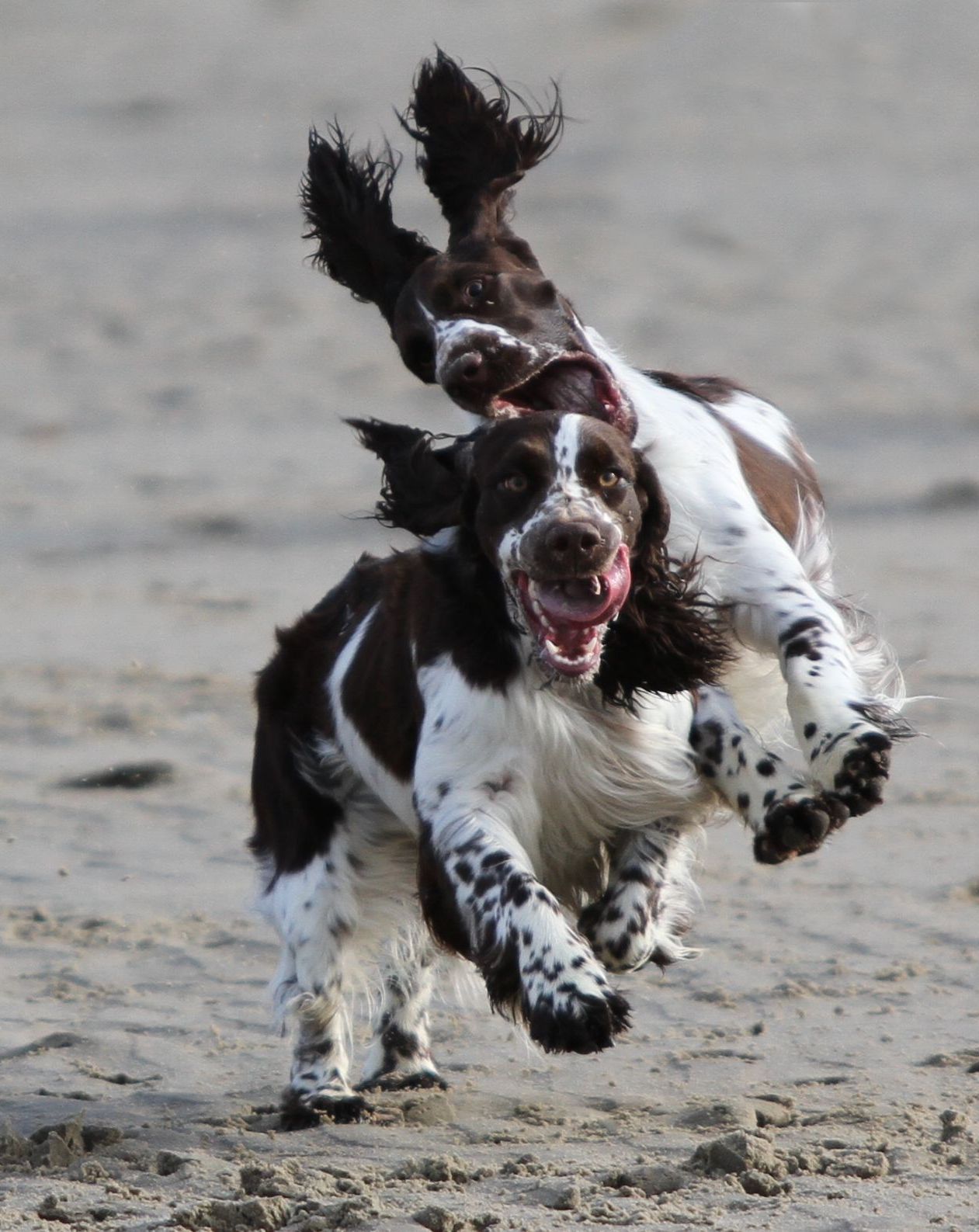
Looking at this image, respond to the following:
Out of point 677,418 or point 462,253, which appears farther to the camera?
point 462,253

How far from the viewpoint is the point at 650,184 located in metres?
14.7

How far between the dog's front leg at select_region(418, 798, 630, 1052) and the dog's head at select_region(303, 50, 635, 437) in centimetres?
88

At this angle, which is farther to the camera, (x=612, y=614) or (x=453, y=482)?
(x=453, y=482)

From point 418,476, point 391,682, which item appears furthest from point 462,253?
point 391,682

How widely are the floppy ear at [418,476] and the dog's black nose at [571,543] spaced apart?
1.26ft

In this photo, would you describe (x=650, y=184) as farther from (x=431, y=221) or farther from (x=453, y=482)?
(x=453, y=482)

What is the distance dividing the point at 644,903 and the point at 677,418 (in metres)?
1.02

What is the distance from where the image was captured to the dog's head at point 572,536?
373cm

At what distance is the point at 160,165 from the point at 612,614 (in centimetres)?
1217

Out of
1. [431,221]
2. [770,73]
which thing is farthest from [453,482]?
[770,73]

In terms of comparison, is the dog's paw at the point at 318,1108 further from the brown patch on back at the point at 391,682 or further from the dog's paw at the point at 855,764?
the dog's paw at the point at 855,764

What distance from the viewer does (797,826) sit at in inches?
147

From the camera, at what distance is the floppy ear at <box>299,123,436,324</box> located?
15.8 feet

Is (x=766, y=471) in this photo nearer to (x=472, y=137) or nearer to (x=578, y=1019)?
(x=472, y=137)
